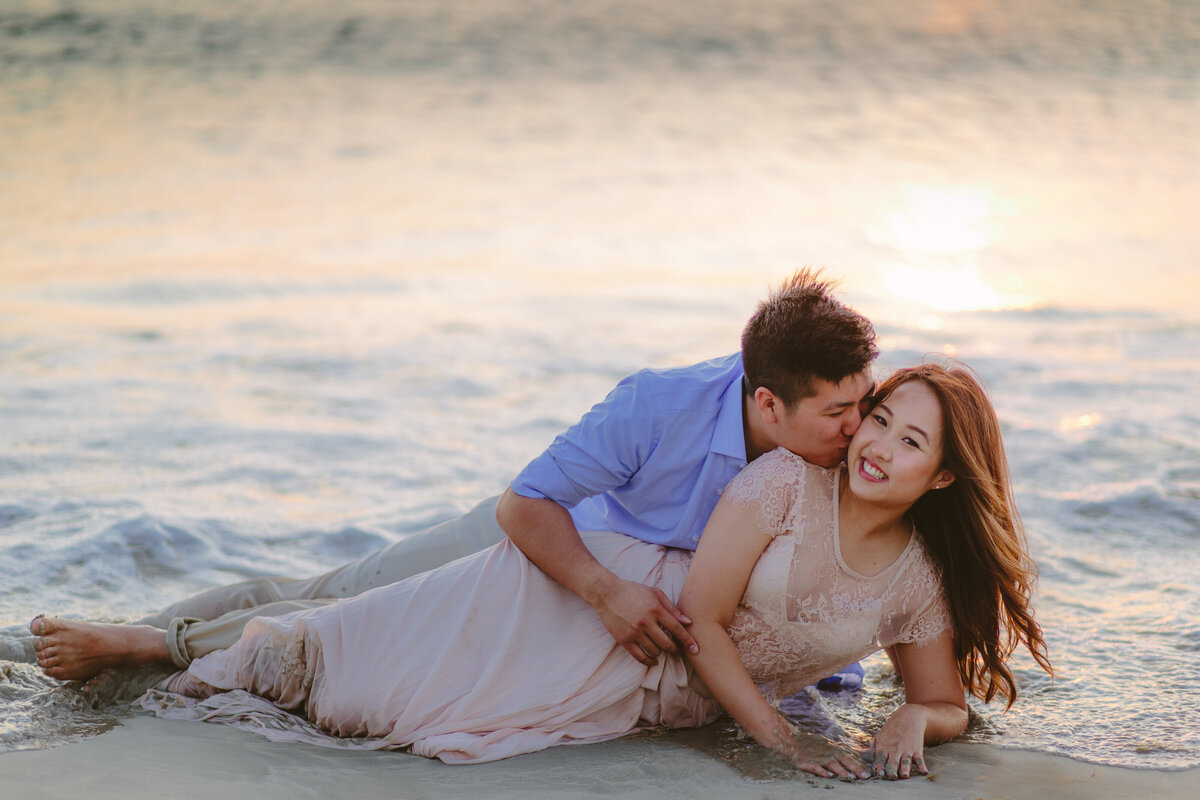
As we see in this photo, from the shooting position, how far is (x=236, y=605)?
4625 mm

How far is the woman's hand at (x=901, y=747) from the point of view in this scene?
366 centimetres

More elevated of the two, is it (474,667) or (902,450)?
(902,450)

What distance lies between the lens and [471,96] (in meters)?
20.7

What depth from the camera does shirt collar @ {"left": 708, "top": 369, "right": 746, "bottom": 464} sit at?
3.91 m

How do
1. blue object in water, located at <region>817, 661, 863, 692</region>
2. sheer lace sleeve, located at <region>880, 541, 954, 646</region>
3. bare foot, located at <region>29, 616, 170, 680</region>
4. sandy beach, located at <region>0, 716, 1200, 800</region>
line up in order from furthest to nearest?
blue object in water, located at <region>817, 661, 863, 692</region> → bare foot, located at <region>29, 616, 170, 680</region> → sheer lace sleeve, located at <region>880, 541, 954, 646</region> → sandy beach, located at <region>0, 716, 1200, 800</region>

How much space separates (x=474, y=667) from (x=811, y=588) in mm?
1103

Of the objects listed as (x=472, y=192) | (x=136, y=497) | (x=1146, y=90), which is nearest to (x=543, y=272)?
(x=472, y=192)

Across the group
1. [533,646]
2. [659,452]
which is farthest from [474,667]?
[659,452]

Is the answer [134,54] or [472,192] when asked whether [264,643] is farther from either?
[134,54]

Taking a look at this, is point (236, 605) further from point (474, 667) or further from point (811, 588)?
point (811, 588)

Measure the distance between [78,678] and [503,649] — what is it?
1526 millimetres

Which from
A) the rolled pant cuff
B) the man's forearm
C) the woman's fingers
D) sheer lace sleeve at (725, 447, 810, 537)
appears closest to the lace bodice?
sheer lace sleeve at (725, 447, 810, 537)

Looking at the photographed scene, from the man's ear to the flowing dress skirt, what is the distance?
559mm

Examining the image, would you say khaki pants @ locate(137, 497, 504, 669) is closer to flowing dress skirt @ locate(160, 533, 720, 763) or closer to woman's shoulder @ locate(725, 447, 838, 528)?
flowing dress skirt @ locate(160, 533, 720, 763)
